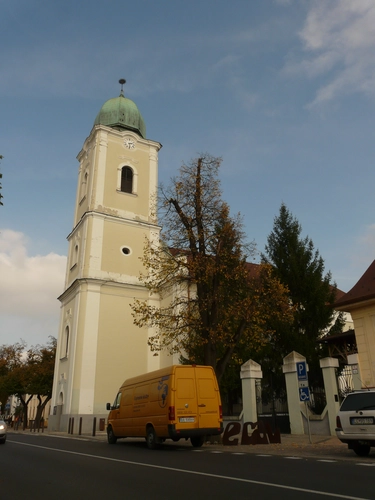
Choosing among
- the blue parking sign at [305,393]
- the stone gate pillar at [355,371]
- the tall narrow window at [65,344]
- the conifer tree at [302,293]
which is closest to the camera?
the blue parking sign at [305,393]

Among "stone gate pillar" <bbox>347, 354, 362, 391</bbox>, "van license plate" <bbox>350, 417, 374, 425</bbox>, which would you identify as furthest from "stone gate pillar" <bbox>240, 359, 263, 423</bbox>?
"van license plate" <bbox>350, 417, 374, 425</bbox>

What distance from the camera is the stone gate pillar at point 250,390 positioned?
786 inches

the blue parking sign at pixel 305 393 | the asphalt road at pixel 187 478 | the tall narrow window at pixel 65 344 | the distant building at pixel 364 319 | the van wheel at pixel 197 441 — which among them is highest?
the tall narrow window at pixel 65 344

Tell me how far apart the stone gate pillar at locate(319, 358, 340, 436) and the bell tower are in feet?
53.6

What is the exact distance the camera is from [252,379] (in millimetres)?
20219

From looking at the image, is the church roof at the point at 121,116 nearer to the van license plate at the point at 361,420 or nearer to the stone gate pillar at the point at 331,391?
the stone gate pillar at the point at 331,391

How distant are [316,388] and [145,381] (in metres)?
9.57

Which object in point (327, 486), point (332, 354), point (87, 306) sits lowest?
point (327, 486)

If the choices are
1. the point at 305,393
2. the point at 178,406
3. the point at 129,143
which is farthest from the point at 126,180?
the point at 305,393

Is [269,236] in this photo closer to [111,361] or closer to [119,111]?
[111,361]

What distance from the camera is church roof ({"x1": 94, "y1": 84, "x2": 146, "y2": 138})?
3875cm

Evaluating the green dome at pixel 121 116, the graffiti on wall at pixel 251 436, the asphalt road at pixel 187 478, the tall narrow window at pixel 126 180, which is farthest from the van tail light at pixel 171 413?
the green dome at pixel 121 116

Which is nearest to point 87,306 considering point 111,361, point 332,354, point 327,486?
point 111,361

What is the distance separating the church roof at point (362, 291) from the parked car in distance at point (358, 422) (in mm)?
9205
